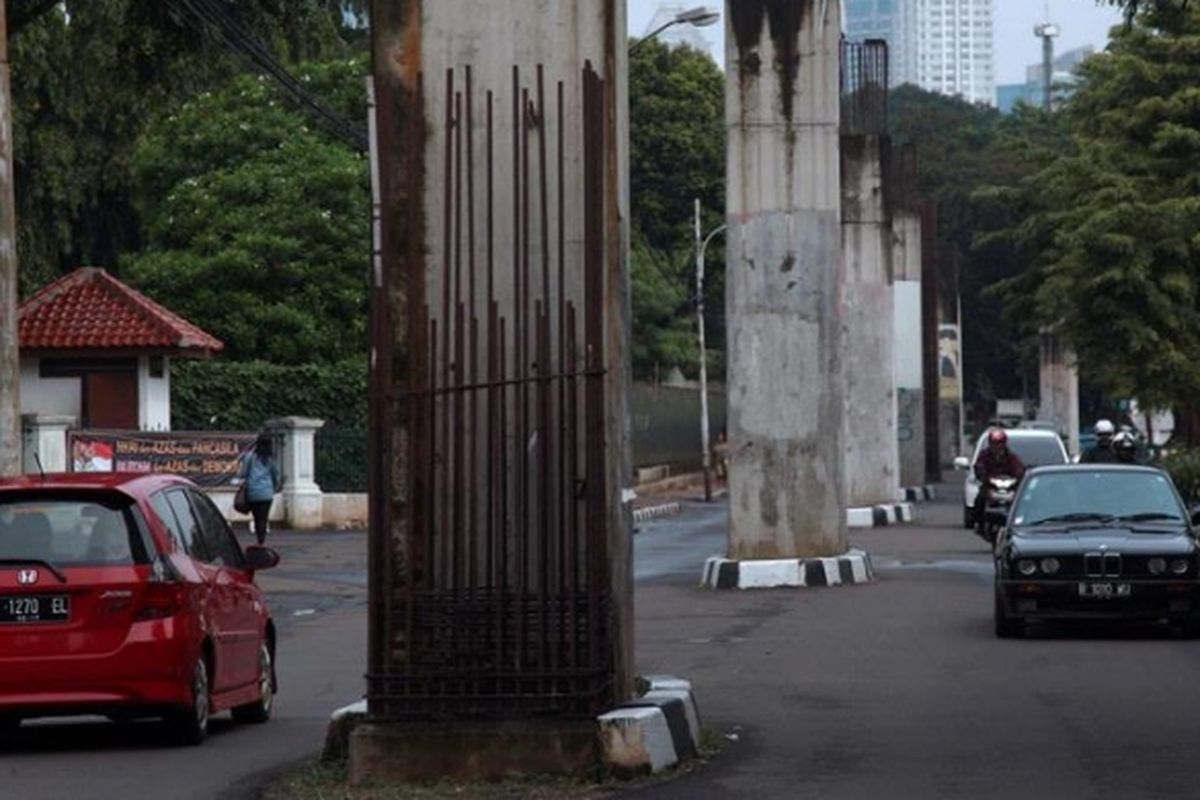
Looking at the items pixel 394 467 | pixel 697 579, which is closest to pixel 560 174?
pixel 394 467

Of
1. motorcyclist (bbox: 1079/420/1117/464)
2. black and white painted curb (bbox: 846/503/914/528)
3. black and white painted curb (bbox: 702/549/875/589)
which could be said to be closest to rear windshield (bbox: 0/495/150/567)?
black and white painted curb (bbox: 702/549/875/589)

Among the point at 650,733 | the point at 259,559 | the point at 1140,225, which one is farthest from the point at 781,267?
the point at 1140,225

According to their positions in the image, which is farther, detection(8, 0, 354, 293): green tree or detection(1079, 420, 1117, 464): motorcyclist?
detection(8, 0, 354, 293): green tree

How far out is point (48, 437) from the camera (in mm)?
38656

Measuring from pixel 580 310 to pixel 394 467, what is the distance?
113cm

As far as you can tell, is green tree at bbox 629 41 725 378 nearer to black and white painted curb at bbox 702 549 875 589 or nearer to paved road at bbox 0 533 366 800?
black and white painted curb at bbox 702 549 875 589

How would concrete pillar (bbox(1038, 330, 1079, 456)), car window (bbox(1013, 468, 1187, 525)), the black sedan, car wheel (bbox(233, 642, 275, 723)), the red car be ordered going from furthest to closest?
1. concrete pillar (bbox(1038, 330, 1079, 456))
2. car window (bbox(1013, 468, 1187, 525))
3. the black sedan
4. car wheel (bbox(233, 642, 275, 723))
5. the red car

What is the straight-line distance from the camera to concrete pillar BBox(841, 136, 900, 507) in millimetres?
51188

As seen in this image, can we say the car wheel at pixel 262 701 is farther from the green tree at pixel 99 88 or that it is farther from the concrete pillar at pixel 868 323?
Result: the concrete pillar at pixel 868 323

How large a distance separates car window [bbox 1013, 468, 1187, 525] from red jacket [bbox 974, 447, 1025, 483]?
11.3 metres

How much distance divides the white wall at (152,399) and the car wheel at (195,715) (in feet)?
93.0

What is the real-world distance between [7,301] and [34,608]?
8.82 metres

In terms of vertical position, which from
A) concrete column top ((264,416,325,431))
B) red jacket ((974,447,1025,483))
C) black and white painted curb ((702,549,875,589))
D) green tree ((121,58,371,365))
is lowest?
black and white painted curb ((702,549,875,589))

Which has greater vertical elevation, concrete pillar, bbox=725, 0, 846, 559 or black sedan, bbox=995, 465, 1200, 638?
concrete pillar, bbox=725, 0, 846, 559
